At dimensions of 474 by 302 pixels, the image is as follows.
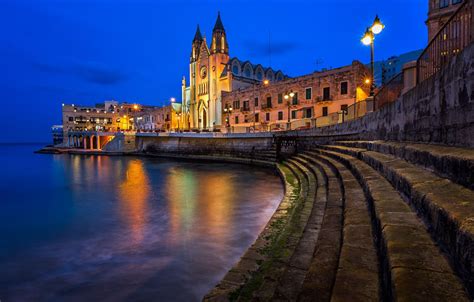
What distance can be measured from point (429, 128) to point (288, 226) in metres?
3.54

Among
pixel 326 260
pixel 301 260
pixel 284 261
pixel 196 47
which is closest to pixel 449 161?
pixel 326 260

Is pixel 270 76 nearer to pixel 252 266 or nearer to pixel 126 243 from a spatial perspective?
pixel 126 243

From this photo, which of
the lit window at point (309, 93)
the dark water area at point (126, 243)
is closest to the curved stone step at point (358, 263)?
the dark water area at point (126, 243)

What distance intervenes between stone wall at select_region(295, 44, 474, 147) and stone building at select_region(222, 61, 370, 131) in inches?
812

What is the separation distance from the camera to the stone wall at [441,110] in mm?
3750

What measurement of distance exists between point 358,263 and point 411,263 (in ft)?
2.31

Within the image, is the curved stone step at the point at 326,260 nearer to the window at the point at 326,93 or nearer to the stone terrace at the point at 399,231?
the stone terrace at the point at 399,231

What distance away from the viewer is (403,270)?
1895 mm

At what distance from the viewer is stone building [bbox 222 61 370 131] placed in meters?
33.0

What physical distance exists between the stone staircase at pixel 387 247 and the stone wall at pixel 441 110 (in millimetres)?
600

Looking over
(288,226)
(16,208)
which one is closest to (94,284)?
(288,226)

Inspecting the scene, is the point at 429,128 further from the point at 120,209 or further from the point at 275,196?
the point at 120,209

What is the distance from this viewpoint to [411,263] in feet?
6.47

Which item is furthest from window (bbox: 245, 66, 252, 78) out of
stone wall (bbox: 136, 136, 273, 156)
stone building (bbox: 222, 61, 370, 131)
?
stone wall (bbox: 136, 136, 273, 156)
